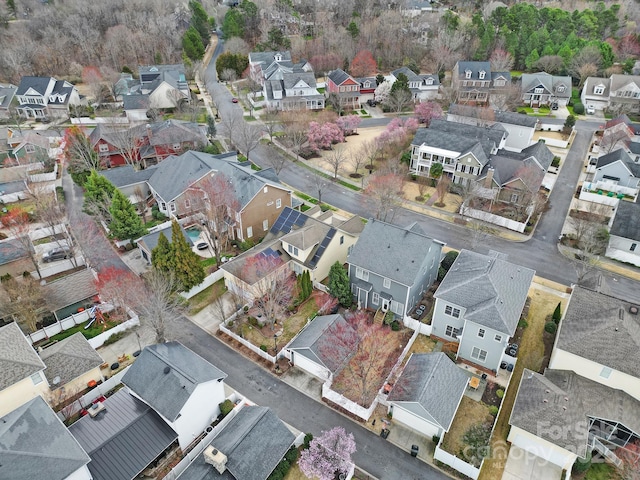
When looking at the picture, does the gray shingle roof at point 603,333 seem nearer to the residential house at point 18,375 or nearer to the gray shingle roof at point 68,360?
the gray shingle roof at point 68,360

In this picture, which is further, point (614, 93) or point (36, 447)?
point (614, 93)

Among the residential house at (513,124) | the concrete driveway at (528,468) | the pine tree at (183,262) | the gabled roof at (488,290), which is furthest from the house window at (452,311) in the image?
the residential house at (513,124)

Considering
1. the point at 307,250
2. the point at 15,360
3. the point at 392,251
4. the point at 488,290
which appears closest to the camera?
the point at 15,360

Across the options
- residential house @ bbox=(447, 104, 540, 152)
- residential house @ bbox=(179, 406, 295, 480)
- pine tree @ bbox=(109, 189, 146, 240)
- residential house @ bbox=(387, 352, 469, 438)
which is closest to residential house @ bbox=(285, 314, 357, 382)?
residential house @ bbox=(387, 352, 469, 438)

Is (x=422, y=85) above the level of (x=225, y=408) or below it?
above

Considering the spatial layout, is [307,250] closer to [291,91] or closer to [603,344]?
[603,344]

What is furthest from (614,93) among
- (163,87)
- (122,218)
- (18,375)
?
(18,375)

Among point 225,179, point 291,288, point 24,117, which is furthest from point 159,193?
point 24,117
